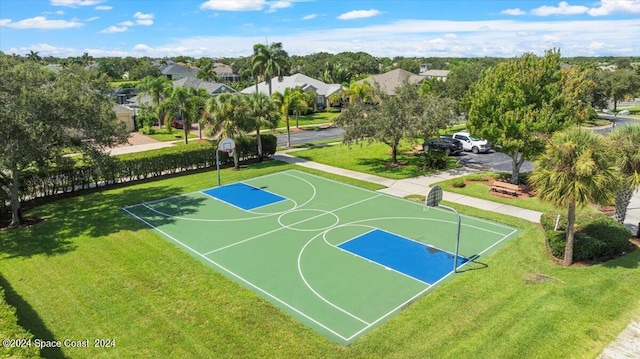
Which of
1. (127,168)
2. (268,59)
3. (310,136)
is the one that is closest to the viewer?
(127,168)

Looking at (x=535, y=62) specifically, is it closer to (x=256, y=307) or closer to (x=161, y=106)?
(x=256, y=307)

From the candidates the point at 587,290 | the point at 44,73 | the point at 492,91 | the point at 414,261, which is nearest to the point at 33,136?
the point at 44,73

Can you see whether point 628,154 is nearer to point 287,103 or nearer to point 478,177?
point 478,177

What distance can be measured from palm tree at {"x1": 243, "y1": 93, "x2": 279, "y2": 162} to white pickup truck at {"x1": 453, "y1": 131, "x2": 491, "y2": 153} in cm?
1684

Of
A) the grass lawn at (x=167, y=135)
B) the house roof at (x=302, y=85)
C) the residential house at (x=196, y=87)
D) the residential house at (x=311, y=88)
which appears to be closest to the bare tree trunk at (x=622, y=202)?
the grass lawn at (x=167, y=135)

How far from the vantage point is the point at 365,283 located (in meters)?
13.9

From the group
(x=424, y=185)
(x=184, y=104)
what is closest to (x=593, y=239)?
(x=424, y=185)

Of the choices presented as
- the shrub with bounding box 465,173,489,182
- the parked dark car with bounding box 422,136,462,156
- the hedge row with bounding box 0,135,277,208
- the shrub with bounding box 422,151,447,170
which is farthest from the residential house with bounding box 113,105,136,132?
the shrub with bounding box 465,173,489,182

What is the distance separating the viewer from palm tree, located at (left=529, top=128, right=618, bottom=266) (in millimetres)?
13578

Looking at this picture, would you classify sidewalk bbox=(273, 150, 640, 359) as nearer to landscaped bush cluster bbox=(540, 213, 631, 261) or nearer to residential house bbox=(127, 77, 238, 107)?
landscaped bush cluster bbox=(540, 213, 631, 261)

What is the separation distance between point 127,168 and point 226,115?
763 cm

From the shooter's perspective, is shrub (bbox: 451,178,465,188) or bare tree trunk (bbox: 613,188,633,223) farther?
shrub (bbox: 451,178,465,188)

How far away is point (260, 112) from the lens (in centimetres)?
3159

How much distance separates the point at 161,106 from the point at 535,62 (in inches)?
1332
